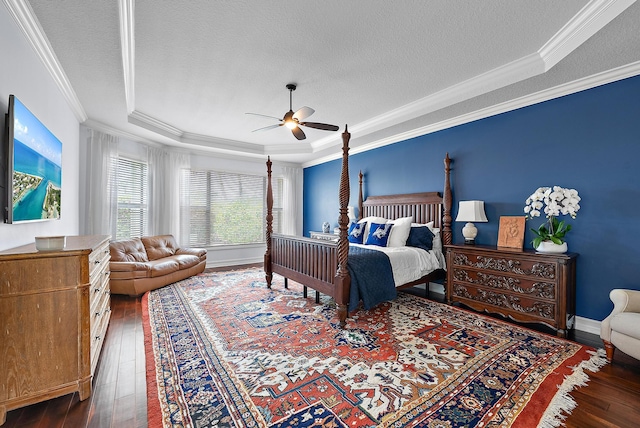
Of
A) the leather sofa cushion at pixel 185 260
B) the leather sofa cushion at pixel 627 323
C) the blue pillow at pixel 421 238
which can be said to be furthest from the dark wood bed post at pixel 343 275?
the leather sofa cushion at pixel 185 260

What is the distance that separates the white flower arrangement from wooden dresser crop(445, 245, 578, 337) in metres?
0.23

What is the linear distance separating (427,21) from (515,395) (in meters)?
2.81

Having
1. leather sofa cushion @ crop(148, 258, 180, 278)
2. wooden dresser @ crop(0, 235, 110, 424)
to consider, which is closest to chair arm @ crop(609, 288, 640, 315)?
wooden dresser @ crop(0, 235, 110, 424)

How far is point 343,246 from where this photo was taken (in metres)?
2.96

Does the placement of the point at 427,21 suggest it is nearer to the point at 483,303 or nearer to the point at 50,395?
the point at 483,303

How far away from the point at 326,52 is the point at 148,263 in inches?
153

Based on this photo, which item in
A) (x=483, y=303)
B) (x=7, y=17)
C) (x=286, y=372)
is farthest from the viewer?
(x=483, y=303)

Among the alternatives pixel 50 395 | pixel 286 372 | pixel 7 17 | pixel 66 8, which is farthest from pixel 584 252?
pixel 7 17

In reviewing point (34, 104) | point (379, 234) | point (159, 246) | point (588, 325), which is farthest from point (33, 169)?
point (588, 325)

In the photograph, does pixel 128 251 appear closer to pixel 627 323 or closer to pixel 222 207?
pixel 222 207

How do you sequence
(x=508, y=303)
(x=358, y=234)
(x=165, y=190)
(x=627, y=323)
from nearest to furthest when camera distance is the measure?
1. (x=627, y=323)
2. (x=508, y=303)
3. (x=358, y=234)
4. (x=165, y=190)

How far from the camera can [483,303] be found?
3.26 metres

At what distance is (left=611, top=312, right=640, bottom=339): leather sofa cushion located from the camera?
201cm

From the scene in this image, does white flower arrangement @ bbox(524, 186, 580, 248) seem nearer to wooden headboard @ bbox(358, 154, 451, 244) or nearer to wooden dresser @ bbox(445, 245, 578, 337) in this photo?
wooden dresser @ bbox(445, 245, 578, 337)
